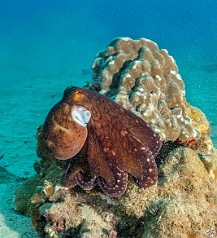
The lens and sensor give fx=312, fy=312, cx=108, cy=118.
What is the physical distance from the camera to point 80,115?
323 cm

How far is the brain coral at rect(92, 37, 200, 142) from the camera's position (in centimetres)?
462

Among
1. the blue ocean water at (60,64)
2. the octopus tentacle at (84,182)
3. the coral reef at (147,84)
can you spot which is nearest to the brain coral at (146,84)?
the coral reef at (147,84)

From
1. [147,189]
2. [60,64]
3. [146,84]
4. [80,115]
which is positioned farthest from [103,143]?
[60,64]

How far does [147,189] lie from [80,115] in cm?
106

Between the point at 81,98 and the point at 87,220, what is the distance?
54.0 inches

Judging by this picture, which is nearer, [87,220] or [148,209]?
[148,209]

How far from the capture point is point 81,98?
3.33 m

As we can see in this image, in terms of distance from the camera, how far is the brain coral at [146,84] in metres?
4.62

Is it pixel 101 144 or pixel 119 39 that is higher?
pixel 119 39

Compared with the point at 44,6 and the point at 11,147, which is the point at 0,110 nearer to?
the point at 11,147

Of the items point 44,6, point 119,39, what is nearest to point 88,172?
point 119,39

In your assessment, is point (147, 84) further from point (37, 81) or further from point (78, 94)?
point (37, 81)

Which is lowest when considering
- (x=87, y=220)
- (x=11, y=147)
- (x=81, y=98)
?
(x=11, y=147)

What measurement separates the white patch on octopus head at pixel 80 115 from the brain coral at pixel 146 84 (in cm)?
138
